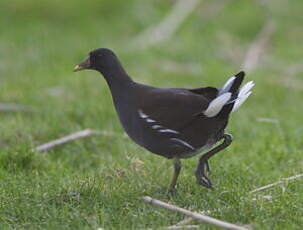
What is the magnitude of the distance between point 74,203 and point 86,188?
0.19 meters

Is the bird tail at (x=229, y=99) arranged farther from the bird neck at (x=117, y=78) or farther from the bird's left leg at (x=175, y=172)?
the bird neck at (x=117, y=78)

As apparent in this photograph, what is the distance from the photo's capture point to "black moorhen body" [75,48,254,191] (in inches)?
187

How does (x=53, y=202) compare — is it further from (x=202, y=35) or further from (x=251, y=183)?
(x=202, y=35)

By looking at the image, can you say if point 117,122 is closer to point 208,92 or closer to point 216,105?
point 208,92

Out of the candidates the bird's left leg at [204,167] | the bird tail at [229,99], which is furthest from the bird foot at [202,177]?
the bird tail at [229,99]

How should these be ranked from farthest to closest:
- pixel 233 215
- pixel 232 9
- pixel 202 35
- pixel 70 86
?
pixel 232 9 < pixel 202 35 < pixel 70 86 < pixel 233 215

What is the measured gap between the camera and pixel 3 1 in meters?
12.0

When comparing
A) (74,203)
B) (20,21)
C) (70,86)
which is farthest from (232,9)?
(74,203)

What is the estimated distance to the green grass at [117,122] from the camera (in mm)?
4750

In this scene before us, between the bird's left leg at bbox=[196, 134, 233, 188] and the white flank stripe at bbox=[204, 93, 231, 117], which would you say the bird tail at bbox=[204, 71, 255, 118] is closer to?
the white flank stripe at bbox=[204, 93, 231, 117]

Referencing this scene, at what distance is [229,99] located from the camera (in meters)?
4.67

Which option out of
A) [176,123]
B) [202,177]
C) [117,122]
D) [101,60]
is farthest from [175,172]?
[117,122]

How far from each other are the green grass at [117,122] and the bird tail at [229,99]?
20.9 inches

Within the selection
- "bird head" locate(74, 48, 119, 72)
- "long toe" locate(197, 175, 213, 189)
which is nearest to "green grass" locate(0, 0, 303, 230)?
"long toe" locate(197, 175, 213, 189)
